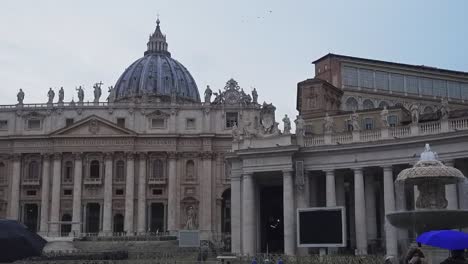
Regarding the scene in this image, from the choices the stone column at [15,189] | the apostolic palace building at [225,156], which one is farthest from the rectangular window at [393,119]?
the stone column at [15,189]

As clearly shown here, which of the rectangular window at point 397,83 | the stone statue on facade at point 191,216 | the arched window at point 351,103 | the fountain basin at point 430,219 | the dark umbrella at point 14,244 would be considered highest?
the rectangular window at point 397,83

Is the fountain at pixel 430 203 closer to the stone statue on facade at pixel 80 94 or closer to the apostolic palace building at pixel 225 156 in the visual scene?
the apostolic palace building at pixel 225 156

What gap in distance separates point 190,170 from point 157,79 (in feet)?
145

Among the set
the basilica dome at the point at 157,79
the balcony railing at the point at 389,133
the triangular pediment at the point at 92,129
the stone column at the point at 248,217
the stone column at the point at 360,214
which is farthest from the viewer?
the basilica dome at the point at 157,79

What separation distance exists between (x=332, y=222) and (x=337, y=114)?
2022 centimetres

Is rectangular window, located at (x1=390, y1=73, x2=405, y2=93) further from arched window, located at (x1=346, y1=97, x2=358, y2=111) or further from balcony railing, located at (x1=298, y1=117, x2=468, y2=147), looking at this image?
balcony railing, located at (x1=298, y1=117, x2=468, y2=147)

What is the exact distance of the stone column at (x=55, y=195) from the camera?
96812 mm

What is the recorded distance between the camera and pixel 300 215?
1847 inches

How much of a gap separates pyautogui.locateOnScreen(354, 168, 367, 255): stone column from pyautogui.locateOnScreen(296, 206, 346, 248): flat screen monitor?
3.56 m

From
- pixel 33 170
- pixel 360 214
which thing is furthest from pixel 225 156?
pixel 33 170

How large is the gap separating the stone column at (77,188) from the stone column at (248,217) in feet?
165

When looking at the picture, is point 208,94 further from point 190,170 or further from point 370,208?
point 370,208

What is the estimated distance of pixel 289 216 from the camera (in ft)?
166

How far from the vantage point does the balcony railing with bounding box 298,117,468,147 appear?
46.1 metres
